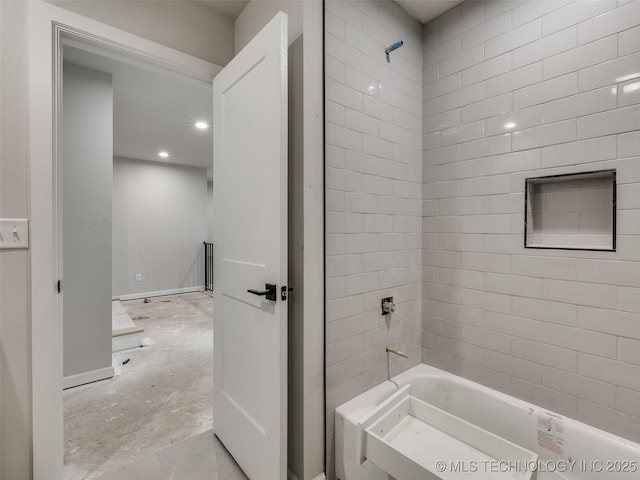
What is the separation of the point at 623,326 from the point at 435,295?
882 mm

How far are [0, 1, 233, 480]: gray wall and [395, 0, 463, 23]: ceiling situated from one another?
194 cm

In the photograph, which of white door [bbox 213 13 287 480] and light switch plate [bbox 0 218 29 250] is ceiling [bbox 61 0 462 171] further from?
light switch plate [bbox 0 218 29 250]

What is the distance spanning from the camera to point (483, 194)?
5.73 feet

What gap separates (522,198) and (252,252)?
1.45 meters

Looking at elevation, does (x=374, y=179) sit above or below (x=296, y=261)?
above

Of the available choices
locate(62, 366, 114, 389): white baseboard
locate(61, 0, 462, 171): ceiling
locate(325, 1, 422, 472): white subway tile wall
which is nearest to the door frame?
locate(61, 0, 462, 171): ceiling

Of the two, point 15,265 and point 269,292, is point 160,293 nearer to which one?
point 15,265

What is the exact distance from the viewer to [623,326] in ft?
4.34

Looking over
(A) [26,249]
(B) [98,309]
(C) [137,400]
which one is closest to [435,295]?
(A) [26,249]

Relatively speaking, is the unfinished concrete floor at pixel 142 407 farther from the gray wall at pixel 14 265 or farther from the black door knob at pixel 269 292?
the black door knob at pixel 269 292

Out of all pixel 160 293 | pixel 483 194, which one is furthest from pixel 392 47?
pixel 160 293

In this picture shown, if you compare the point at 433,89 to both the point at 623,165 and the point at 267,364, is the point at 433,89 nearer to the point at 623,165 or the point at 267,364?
the point at 623,165

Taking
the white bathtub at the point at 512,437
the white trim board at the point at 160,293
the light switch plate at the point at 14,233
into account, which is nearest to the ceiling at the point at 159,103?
the light switch plate at the point at 14,233

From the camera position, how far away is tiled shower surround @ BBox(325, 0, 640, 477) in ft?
4.40
